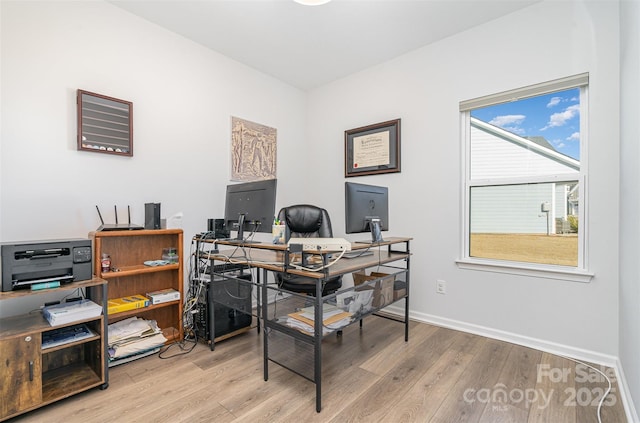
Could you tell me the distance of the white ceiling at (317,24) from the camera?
7.75 feet

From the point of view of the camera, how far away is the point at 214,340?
2.36m

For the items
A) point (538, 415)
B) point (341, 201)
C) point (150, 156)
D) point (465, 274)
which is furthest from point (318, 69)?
point (538, 415)

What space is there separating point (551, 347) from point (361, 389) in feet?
5.20

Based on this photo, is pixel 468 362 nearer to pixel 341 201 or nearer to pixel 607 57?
pixel 341 201

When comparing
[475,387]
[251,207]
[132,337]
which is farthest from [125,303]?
[475,387]

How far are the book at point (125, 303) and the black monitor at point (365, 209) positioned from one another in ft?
5.22

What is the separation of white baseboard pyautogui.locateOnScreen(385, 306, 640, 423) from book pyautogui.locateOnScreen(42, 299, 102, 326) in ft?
8.66

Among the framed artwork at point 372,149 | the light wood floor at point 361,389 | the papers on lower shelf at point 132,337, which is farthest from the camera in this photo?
the framed artwork at point 372,149

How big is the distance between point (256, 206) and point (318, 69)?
2137 millimetres

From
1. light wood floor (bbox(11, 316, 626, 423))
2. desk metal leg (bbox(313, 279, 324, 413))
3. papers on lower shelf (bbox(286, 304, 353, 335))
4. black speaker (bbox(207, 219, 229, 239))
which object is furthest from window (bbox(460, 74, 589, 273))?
black speaker (bbox(207, 219, 229, 239))

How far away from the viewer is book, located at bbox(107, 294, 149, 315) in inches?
81.6

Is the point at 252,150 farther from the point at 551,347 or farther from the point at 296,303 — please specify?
the point at 551,347

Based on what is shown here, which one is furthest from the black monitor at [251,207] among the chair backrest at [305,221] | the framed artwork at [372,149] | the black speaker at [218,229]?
the framed artwork at [372,149]

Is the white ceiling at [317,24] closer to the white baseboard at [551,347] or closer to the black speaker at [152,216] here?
the black speaker at [152,216]
